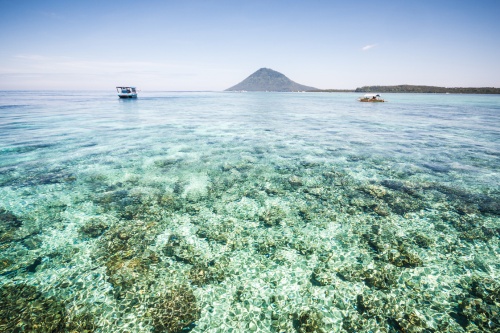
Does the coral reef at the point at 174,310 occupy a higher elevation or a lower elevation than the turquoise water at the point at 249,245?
lower

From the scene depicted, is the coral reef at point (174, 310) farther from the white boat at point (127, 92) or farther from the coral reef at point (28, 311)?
Result: the white boat at point (127, 92)

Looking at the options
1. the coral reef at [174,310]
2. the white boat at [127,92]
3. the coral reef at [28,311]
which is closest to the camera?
the coral reef at [28,311]

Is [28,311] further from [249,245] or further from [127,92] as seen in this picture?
[127,92]

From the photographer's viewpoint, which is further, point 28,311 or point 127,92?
point 127,92

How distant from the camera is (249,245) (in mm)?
8422

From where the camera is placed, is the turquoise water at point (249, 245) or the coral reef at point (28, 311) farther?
the turquoise water at point (249, 245)

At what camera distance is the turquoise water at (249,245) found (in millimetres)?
5883

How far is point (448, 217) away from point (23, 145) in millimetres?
31790

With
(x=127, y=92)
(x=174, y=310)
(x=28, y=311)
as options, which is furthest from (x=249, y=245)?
(x=127, y=92)

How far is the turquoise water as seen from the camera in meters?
5.88

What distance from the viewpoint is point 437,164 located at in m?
16.5

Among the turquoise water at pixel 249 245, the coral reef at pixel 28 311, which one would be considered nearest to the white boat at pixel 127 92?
the turquoise water at pixel 249 245

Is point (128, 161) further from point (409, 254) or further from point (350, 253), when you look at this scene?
point (409, 254)

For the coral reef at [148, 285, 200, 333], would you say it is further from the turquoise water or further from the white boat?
the white boat
